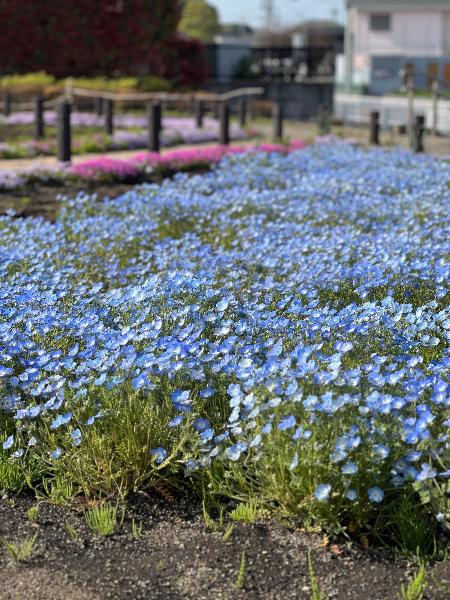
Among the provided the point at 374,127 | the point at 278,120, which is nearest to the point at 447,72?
the point at 374,127

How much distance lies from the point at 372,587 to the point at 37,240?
5.41 metres

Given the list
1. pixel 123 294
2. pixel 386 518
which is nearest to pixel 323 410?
pixel 386 518

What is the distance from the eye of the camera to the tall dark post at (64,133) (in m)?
14.3

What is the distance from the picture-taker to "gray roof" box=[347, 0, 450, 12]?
1531 inches

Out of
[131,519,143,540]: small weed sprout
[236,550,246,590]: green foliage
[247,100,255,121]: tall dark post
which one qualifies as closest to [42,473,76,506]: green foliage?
[131,519,143,540]: small weed sprout

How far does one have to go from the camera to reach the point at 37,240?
27.1ft

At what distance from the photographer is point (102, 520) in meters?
3.96

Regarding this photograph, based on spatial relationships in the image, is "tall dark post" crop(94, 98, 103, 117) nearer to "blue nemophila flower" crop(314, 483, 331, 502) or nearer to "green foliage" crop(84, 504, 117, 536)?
"green foliage" crop(84, 504, 117, 536)

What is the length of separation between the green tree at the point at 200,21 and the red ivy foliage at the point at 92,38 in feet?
122

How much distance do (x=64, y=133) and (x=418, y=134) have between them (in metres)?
6.69

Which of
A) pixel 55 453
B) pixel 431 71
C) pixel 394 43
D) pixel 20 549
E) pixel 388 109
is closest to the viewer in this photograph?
pixel 20 549

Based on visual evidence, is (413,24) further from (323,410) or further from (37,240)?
(323,410)

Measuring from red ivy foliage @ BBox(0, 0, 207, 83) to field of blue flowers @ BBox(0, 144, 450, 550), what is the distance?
2542 centimetres

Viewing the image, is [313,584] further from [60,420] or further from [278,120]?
[278,120]
